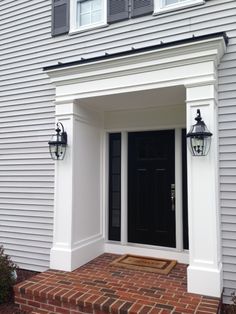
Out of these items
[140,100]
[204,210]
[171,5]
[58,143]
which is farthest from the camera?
[140,100]

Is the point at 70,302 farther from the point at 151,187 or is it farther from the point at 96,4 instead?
the point at 96,4

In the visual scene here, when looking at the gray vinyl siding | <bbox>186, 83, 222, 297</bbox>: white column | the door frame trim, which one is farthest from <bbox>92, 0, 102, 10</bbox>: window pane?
<bbox>186, 83, 222, 297</bbox>: white column

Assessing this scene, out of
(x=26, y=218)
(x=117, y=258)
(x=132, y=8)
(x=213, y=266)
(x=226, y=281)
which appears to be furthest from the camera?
(x=26, y=218)

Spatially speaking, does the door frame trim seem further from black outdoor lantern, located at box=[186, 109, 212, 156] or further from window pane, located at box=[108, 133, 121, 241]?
black outdoor lantern, located at box=[186, 109, 212, 156]

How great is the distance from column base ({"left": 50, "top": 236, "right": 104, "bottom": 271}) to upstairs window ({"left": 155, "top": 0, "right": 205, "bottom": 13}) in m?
3.74

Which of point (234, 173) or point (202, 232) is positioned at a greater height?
point (234, 173)

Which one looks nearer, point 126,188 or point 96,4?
point 96,4

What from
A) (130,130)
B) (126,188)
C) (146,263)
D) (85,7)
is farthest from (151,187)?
(85,7)

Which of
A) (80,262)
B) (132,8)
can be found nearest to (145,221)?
(80,262)

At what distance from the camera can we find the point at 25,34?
5.53 meters

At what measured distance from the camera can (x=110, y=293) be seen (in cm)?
357

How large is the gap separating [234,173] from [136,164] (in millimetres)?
1818

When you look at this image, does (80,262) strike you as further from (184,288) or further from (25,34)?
(25,34)

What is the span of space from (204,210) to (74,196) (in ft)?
6.39
